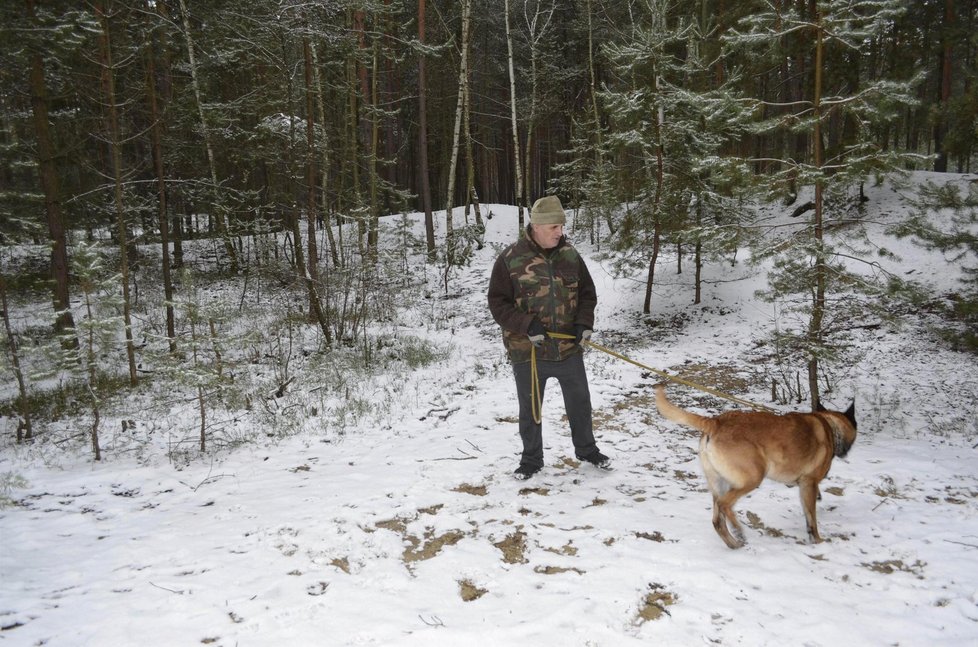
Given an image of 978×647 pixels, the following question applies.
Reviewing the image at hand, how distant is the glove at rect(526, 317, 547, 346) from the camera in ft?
14.3

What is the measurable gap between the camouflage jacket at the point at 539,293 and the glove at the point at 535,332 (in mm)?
98

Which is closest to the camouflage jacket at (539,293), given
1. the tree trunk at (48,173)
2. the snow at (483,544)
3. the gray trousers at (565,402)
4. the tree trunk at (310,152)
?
the gray trousers at (565,402)

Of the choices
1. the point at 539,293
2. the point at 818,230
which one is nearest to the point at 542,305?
the point at 539,293

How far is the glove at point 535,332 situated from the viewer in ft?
14.3

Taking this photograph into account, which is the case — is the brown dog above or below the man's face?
below

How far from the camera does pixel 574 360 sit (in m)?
4.72

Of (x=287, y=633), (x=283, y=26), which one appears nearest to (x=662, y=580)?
(x=287, y=633)

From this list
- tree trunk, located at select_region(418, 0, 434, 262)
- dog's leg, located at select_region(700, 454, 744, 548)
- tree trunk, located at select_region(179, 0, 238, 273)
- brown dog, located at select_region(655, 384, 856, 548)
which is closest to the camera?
brown dog, located at select_region(655, 384, 856, 548)

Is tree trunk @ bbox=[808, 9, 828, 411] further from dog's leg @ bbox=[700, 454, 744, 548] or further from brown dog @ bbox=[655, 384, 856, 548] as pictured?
dog's leg @ bbox=[700, 454, 744, 548]

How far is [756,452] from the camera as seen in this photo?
11.2 feet

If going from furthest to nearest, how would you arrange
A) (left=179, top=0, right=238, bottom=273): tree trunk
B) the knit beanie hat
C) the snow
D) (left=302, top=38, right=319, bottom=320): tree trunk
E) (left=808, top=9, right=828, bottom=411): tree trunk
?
(left=179, top=0, right=238, bottom=273): tree trunk → (left=302, top=38, right=319, bottom=320): tree trunk → (left=808, top=9, right=828, bottom=411): tree trunk → the knit beanie hat → the snow

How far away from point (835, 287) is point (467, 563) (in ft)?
22.5

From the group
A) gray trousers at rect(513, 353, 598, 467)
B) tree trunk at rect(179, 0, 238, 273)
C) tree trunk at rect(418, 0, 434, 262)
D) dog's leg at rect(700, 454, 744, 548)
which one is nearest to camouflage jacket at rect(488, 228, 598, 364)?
gray trousers at rect(513, 353, 598, 467)

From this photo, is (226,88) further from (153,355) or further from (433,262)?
(153,355)
